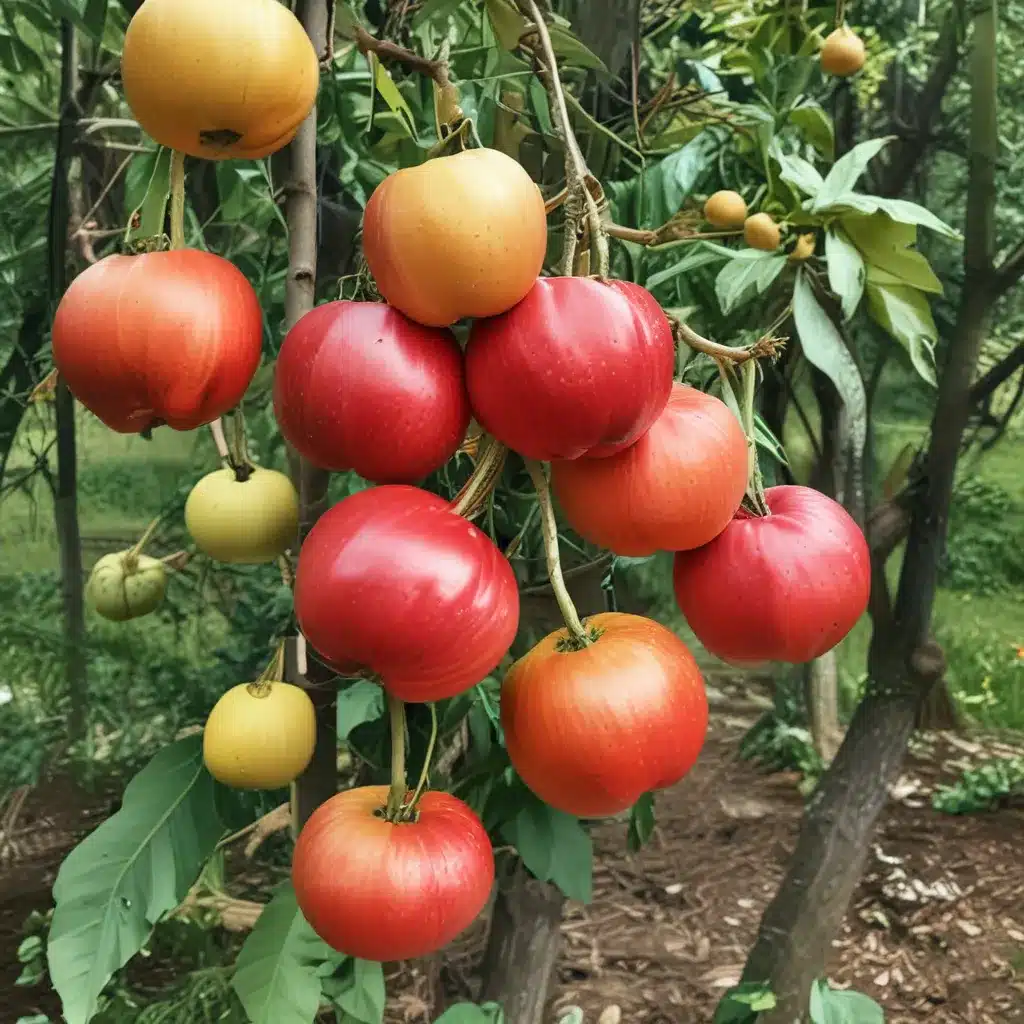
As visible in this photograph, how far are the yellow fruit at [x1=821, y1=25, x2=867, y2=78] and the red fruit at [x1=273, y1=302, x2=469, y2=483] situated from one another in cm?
107

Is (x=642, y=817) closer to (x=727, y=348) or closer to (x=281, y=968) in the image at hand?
(x=281, y=968)

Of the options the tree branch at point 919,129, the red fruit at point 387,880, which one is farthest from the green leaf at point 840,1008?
the tree branch at point 919,129

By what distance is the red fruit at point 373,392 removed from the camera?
43cm

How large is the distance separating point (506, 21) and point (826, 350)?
0.49m

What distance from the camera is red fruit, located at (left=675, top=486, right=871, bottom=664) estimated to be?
1.59 ft

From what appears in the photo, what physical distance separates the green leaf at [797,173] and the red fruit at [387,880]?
76 cm

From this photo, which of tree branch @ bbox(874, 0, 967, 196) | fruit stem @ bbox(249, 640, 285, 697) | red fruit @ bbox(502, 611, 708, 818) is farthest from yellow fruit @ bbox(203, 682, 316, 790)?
tree branch @ bbox(874, 0, 967, 196)

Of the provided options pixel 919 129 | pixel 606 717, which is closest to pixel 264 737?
pixel 606 717

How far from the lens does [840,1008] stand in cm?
90

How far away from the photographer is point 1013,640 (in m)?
2.70

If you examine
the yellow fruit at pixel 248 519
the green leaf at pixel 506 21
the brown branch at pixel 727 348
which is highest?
the green leaf at pixel 506 21

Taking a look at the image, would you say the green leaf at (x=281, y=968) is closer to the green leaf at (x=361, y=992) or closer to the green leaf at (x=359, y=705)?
the green leaf at (x=361, y=992)

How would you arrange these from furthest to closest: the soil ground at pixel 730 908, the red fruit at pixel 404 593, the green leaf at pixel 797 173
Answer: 1. the soil ground at pixel 730 908
2. the green leaf at pixel 797 173
3. the red fruit at pixel 404 593

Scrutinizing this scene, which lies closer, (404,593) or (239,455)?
(404,593)
